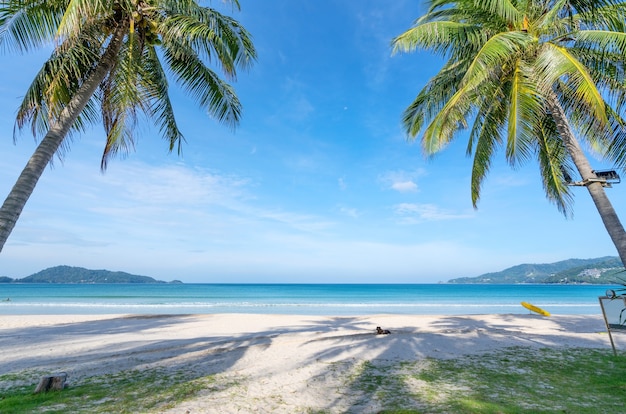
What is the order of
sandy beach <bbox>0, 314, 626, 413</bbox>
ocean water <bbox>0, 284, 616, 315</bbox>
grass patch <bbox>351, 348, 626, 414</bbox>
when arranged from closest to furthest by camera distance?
grass patch <bbox>351, 348, 626, 414</bbox>, sandy beach <bbox>0, 314, 626, 413</bbox>, ocean water <bbox>0, 284, 616, 315</bbox>

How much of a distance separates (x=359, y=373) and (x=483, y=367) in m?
2.22

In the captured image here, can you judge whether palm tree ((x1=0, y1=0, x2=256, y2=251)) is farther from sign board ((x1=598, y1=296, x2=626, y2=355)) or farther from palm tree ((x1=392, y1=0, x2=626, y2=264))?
sign board ((x1=598, y1=296, x2=626, y2=355))

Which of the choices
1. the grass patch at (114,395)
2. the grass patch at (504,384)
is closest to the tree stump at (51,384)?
the grass patch at (114,395)

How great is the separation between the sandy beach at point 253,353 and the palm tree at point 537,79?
144 inches

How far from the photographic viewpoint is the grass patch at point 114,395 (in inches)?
148

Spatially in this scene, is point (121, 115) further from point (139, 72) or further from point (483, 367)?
point (483, 367)

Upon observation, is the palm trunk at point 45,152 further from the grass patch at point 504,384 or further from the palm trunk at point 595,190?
the palm trunk at point 595,190

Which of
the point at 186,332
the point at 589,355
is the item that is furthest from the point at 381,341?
the point at 186,332

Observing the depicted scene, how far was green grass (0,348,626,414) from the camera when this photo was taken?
374 cm

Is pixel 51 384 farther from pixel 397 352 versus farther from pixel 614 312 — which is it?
pixel 614 312

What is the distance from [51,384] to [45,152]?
129 inches

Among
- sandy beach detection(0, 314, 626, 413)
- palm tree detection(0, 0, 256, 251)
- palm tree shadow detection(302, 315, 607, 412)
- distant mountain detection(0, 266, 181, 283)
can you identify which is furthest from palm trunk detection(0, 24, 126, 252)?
distant mountain detection(0, 266, 181, 283)

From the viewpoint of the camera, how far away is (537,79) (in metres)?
6.25

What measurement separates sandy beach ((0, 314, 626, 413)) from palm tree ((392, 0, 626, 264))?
366 centimetres
